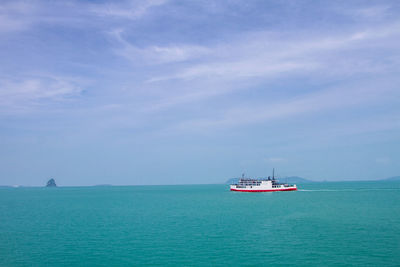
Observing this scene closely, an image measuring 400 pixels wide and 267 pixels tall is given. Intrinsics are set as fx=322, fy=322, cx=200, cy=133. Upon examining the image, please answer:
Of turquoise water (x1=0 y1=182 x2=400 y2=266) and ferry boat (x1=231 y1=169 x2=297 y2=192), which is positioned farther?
ferry boat (x1=231 y1=169 x2=297 y2=192)

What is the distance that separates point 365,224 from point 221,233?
24.3 meters

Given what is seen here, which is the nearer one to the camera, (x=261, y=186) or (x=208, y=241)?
(x=208, y=241)

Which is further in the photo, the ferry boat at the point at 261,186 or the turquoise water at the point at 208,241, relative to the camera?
the ferry boat at the point at 261,186

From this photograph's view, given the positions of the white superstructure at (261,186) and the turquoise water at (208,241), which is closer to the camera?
the turquoise water at (208,241)

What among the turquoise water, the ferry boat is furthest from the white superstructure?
the turquoise water

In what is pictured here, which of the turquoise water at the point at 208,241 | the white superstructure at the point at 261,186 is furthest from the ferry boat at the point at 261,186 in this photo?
the turquoise water at the point at 208,241

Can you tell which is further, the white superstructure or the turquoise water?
the white superstructure

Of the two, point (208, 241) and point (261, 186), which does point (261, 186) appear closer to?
point (261, 186)

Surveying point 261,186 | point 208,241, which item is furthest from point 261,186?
point 208,241

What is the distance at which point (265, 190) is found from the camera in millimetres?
146125

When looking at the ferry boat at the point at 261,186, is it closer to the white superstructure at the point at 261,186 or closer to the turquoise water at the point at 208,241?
the white superstructure at the point at 261,186

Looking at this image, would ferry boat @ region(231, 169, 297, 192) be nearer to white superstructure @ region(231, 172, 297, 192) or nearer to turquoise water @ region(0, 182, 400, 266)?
white superstructure @ region(231, 172, 297, 192)

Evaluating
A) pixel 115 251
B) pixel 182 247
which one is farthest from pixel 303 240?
pixel 115 251

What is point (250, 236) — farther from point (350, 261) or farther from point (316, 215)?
point (316, 215)
